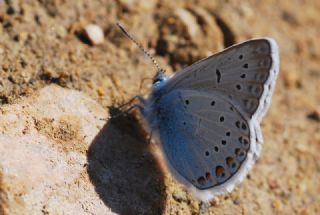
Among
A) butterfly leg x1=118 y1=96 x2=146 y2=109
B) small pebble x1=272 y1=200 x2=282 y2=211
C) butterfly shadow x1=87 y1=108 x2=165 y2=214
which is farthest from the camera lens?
small pebble x1=272 y1=200 x2=282 y2=211

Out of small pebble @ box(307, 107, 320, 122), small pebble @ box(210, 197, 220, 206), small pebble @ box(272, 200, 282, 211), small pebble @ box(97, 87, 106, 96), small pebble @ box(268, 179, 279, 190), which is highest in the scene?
small pebble @ box(97, 87, 106, 96)

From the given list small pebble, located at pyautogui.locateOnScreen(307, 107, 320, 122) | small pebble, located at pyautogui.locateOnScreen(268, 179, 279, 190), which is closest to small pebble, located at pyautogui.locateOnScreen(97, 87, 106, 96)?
small pebble, located at pyautogui.locateOnScreen(268, 179, 279, 190)

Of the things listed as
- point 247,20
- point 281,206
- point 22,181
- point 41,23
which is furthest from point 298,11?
point 22,181

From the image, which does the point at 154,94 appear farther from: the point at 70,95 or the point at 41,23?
the point at 41,23

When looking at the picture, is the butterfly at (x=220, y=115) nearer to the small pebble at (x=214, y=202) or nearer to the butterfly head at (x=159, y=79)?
the butterfly head at (x=159, y=79)

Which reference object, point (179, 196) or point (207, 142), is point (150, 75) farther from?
point (179, 196)

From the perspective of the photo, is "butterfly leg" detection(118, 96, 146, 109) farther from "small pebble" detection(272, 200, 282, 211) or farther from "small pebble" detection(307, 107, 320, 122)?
"small pebble" detection(307, 107, 320, 122)

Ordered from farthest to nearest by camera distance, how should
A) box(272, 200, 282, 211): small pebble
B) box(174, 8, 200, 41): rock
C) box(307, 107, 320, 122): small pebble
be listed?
box(307, 107, 320, 122): small pebble
box(174, 8, 200, 41): rock
box(272, 200, 282, 211): small pebble
